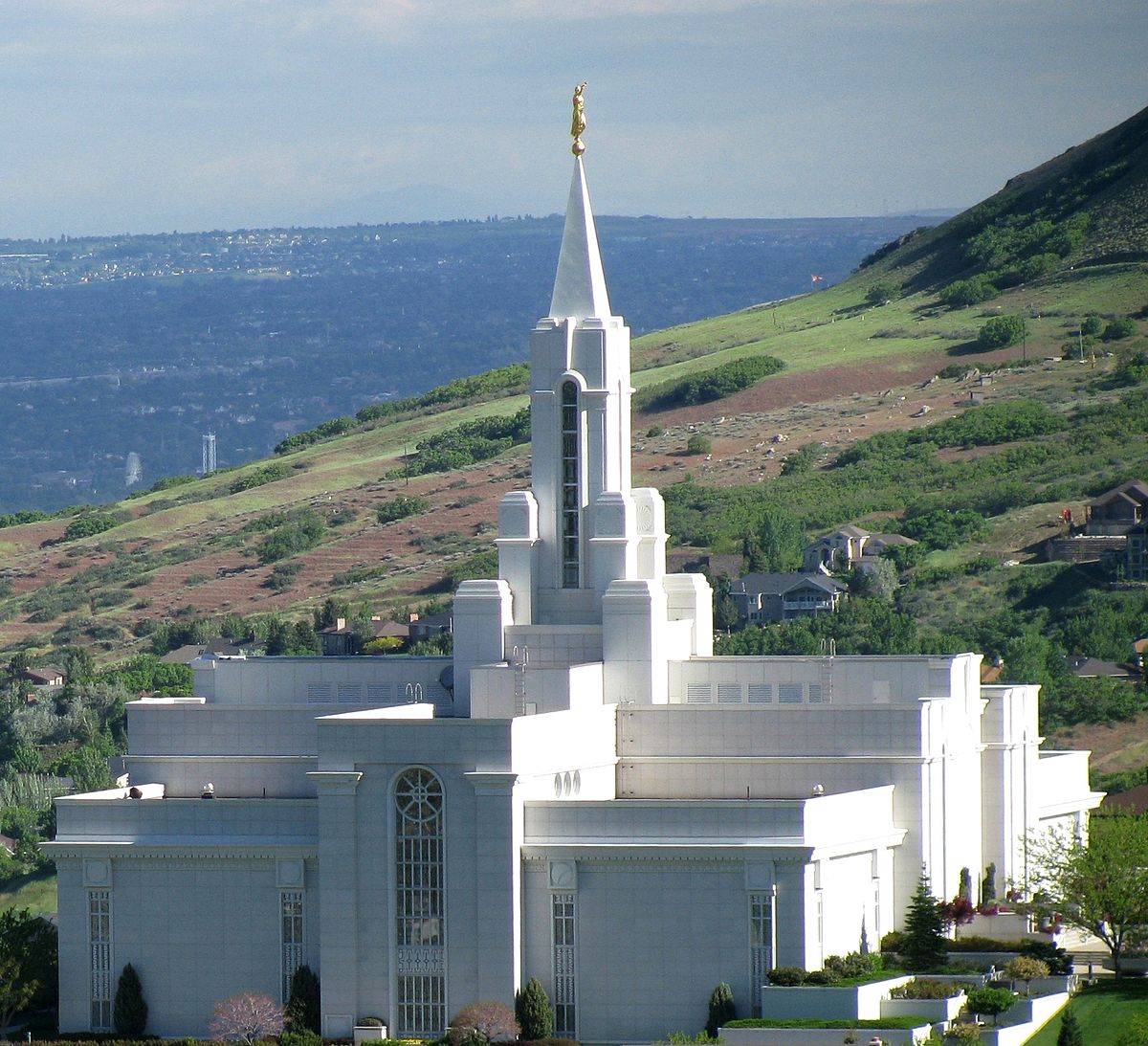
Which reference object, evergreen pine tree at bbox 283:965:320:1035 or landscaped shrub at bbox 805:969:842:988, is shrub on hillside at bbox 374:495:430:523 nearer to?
evergreen pine tree at bbox 283:965:320:1035

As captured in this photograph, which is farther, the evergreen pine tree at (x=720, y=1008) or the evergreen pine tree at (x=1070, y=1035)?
the evergreen pine tree at (x=720, y=1008)

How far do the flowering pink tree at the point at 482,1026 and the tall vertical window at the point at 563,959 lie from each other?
150 cm

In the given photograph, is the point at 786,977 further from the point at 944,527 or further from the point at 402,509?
the point at 402,509

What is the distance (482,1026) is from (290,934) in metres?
5.42

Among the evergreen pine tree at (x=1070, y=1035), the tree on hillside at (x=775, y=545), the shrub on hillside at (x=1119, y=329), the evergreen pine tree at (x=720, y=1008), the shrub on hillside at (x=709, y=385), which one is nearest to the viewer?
the evergreen pine tree at (x=1070, y=1035)

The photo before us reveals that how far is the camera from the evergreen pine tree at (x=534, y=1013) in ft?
203

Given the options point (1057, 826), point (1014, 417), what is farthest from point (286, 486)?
point (1057, 826)

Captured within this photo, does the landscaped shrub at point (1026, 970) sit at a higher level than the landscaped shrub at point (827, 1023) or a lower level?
higher

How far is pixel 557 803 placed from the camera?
6297 centimetres

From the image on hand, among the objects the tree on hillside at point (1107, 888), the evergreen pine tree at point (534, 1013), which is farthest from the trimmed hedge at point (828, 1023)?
the tree on hillside at point (1107, 888)

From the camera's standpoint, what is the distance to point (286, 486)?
654 ft

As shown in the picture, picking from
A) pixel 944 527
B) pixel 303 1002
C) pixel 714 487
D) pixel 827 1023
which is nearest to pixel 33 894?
pixel 303 1002

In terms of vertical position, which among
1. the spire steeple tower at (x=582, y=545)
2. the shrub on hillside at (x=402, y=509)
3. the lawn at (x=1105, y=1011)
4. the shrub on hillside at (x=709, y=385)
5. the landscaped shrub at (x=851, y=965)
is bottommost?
the lawn at (x=1105, y=1011)

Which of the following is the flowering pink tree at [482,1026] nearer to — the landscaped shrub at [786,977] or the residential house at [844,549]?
the landscaped shrub at [786,977]
